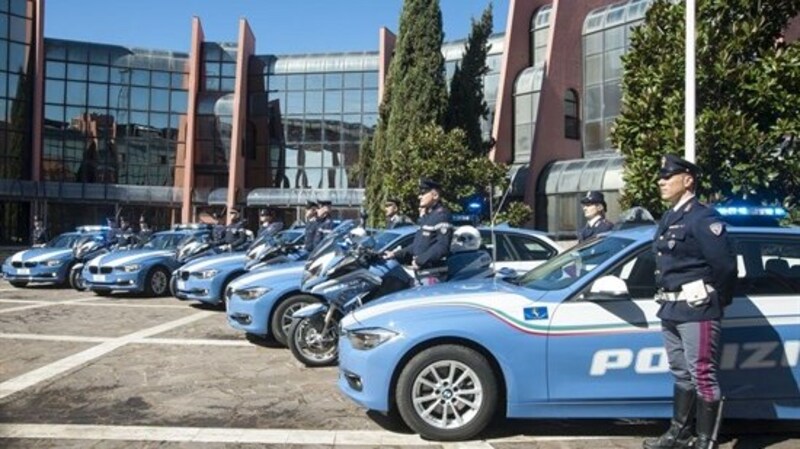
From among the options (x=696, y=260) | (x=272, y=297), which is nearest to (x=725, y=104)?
(x=696, y=260)

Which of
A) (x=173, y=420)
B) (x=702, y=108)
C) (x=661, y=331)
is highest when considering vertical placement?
(x=702, y=108)

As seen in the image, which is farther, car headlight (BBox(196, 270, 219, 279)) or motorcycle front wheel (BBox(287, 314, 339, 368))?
car headlight (BBox(196, 270, 219, 279))

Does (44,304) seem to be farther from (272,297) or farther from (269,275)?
(272,297)

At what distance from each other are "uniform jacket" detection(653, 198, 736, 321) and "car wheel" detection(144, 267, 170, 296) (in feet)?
41.8

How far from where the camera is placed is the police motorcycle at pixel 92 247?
1700cm

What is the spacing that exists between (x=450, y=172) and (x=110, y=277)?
8024 millimetres

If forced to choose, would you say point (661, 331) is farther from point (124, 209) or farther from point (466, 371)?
point (124, 209)

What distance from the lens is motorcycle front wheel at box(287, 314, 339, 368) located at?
7.78 meters

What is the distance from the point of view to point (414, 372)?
5.10 meters

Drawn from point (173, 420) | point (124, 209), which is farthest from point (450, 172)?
point (124, 209)

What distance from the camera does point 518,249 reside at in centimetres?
959

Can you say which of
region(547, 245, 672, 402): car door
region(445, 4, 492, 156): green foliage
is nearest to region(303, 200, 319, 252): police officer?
region(547, 245, 672, 402): car door

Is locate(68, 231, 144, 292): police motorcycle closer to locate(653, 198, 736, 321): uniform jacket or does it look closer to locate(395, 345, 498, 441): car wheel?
locate(395, 345, 498, 441): car wheel

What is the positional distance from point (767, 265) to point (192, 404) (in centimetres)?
469
